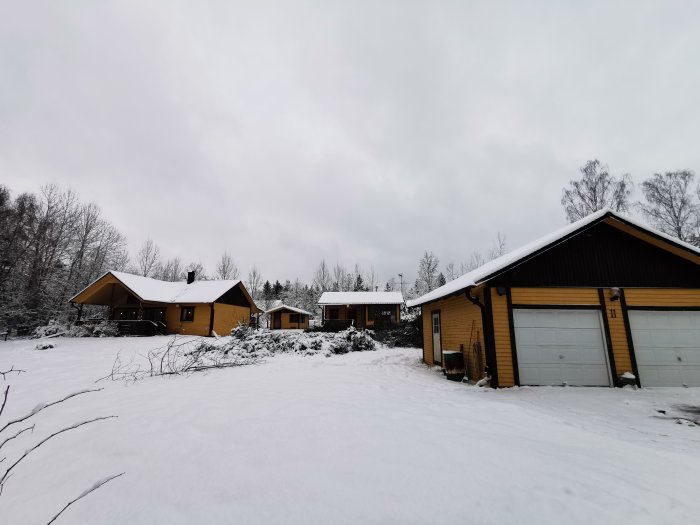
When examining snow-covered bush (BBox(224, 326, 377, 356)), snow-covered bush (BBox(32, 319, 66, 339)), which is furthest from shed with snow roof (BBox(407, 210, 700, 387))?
snow-covered bush (BBox(32, 319, 66, 339))

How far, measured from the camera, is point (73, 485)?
9.43ft

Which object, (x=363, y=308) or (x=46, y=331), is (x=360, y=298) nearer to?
(x=363, y=308)

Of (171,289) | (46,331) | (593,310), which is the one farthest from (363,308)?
(593,310)

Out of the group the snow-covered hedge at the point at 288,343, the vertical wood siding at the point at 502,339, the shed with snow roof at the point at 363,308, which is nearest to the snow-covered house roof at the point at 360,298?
the shed with snow roof at the point at 363,308

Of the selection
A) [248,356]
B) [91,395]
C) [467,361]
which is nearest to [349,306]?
[248,356]

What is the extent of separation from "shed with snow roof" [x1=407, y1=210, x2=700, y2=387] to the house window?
2273 centimetres

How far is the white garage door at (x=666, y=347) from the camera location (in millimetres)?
8945

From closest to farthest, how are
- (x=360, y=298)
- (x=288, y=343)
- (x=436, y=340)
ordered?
(x=436, y=340), (x=288, y=343), (x=360, y=298)

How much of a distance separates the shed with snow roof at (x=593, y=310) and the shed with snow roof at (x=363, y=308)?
2410cm

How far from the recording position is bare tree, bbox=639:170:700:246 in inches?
811

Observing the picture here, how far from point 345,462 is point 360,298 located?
3195cm

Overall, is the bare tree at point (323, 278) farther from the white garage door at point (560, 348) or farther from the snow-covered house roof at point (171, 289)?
the white garage door at point (560, 348)

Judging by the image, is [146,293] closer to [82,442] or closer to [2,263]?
[2,263]

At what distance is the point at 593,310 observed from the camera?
30.8 ft
